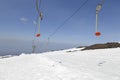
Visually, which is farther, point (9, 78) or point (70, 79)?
point (9, 78)

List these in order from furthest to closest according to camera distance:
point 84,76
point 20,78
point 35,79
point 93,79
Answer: point 20,78 → point 35,79 → point 84,76 → point 93,79

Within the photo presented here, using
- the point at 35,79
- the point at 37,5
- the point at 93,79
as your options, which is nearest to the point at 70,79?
the point at 93,79

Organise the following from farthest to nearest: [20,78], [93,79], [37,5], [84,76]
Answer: [37,5], [20,78], [84,76], [93,79]

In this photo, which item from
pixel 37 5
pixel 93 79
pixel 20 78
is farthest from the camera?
pixel 37 5

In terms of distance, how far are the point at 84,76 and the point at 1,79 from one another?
487cm

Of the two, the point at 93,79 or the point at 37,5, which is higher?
the point at 37,5

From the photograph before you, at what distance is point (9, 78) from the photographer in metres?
10.2

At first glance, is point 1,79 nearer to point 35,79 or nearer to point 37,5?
point 35,79

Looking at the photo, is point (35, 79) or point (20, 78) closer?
point (35, 79)

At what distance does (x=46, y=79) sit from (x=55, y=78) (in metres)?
0.47

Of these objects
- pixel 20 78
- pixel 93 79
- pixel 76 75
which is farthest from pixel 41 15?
Result: pixel 93 79

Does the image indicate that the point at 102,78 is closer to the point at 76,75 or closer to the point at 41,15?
the point at 76,75

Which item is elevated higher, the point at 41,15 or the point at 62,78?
the point at 41,15

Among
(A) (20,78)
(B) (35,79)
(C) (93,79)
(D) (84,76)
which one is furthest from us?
(A) (20,78)
